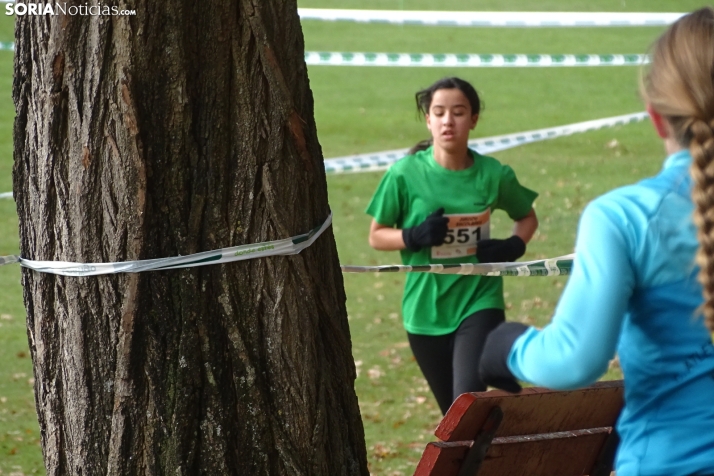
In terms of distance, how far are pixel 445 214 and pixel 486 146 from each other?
28.1ft

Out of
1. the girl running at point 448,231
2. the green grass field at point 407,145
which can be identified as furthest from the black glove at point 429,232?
the green grass field at point 407,145

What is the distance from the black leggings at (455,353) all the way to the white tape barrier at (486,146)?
24.3ft

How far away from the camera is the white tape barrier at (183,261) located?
10.4 ft

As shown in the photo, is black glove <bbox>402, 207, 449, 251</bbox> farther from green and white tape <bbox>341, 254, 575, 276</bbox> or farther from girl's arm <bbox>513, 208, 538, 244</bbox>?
girl's arm <bbox>513, 208, 538, 244</bbox>

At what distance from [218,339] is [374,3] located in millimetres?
24474

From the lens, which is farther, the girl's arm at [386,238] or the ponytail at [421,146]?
the ponytail at [421,146]

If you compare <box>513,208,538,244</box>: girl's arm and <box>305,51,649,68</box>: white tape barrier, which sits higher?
<box>305,51,649,68</box>: white tape barrier

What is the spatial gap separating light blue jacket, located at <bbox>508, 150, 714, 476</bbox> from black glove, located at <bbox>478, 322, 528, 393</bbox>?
42 mm

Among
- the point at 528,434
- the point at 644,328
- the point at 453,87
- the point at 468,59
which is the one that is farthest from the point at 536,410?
the point at 468,59

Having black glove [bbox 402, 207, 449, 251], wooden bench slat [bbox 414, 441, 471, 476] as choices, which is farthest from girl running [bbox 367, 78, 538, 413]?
wooden bench slat [bbox 414, 441, 471, 476]

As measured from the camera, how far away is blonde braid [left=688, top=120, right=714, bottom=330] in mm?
2080

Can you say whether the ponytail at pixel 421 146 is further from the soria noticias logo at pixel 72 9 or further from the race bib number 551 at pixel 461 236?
the soria noticias logo at pixel 72 9

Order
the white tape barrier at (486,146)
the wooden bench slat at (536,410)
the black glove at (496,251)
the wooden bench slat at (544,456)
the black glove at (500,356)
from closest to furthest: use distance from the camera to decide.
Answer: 1. the black glove at (500,356)
2. the wooden bench slat at (536,410)
3. the wooden bench slat at (544,456)
4. the black glove at (496,251)
5. the white tape barrier at (486,146)

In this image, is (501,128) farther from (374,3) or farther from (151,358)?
(151,358)
